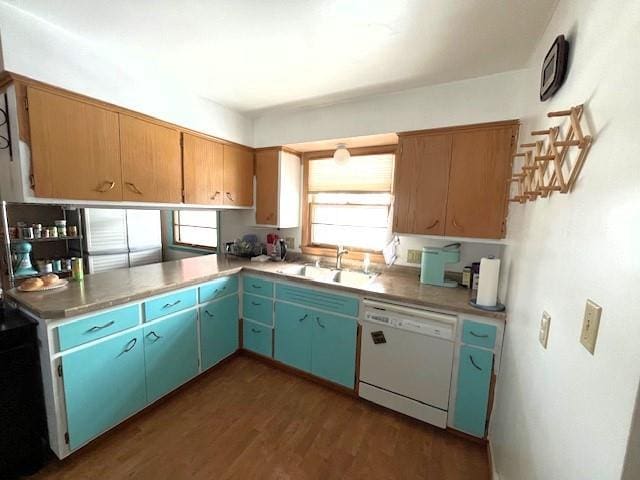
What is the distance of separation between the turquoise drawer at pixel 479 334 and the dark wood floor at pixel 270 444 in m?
0.70

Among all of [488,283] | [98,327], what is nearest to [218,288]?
[98,327]

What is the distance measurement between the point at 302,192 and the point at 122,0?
6.47 feet

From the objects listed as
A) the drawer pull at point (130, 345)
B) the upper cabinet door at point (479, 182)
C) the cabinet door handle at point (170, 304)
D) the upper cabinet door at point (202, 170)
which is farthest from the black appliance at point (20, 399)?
the upper cabinet door at point (479, 182)

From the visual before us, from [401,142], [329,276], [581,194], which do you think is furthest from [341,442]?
[401,142]

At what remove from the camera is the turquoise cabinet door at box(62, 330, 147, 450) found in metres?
1.49

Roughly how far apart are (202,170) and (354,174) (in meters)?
1.42

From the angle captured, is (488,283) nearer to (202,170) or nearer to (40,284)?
(202,170)

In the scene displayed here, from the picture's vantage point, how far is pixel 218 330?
2.40 meters

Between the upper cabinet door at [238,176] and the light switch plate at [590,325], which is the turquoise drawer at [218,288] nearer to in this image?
the upper cabinet door at [238,176]

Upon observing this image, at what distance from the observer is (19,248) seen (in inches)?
103

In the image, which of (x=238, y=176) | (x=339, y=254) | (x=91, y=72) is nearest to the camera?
(x=91, y=72)

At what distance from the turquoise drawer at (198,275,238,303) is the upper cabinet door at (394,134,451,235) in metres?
1.55

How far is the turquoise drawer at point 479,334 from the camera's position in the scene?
1.66 meters

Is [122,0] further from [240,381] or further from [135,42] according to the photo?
[240,381]
